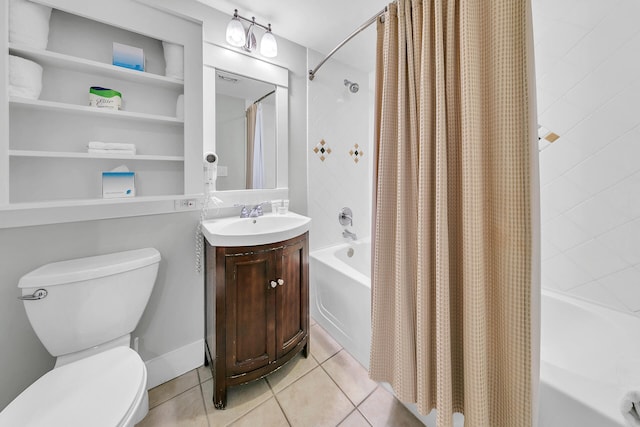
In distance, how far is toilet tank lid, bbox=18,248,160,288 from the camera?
1.01 metres

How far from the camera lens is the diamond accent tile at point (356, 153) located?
242cm

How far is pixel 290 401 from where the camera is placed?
1390mm

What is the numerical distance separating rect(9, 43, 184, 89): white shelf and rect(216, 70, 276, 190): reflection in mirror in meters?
0.34

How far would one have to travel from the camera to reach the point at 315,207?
217 cm

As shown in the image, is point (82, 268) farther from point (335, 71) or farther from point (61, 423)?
point (335, 71)

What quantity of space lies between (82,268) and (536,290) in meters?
1.78

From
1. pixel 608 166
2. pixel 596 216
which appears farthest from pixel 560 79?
pixel 596 216

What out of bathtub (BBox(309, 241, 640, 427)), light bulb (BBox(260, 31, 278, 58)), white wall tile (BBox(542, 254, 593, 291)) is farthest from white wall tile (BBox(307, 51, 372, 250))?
white wall tile (BBox(542, 254, 593, 291))

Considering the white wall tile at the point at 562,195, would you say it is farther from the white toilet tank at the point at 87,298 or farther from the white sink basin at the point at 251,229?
the white toilet tank at the point at 87,298

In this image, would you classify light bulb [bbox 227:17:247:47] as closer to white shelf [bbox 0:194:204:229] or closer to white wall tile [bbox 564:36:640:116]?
white shelf [bbox 0:194:204:229]

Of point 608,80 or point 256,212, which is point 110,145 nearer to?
point 256,212

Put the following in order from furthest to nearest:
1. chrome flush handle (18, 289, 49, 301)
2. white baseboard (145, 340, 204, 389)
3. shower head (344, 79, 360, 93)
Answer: shower head (344, 79, 360, 93) < white baseboard (145, 340, 204, 389) < chrome flush handle (18, 289, 49, 301)

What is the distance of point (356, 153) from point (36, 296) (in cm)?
231

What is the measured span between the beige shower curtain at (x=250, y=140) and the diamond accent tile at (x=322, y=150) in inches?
21.1
